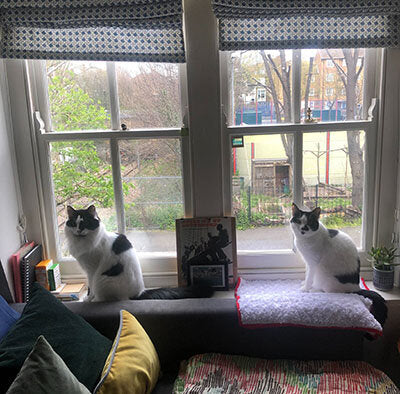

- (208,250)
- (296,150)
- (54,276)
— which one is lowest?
(54,276)

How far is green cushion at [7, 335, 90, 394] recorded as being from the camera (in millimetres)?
1160

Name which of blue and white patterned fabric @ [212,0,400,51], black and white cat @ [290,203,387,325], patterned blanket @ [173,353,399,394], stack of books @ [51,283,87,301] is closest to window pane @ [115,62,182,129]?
blue and white patterned fabric @ [212,0,400,51]

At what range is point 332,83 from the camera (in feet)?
6.82

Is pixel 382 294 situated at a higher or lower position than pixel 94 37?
lower

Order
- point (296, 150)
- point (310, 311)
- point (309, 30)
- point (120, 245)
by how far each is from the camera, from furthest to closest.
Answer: point (296, 150) → point (120, 245) → point (309, 30) → point (310, 311)

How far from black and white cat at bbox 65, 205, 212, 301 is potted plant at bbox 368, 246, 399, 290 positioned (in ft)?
2.86

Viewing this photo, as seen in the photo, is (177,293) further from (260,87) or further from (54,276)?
(260,87)

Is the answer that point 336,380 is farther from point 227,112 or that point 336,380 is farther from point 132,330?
point 227,112

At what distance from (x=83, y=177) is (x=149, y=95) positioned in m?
0.55

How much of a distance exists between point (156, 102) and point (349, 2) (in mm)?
984

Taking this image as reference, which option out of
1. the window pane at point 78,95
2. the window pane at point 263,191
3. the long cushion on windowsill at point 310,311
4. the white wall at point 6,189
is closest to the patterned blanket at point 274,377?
the long cushion on windowsill at point 310,311

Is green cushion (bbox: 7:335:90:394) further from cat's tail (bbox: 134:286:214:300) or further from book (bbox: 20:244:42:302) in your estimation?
book (bbox: 20:244:42:302)

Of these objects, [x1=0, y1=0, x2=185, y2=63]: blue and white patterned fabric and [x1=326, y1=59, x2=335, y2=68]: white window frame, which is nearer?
[x1=0, y1=0, x2=185, y2=63]: blue and white patterned fabric

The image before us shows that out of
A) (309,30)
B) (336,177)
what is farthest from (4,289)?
(309,30)
